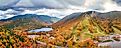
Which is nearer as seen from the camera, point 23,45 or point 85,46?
point 23,45

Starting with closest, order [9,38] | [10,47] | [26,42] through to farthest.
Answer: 1. [10,47]
2. [9,38]
3. [26,42]

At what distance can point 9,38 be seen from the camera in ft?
494

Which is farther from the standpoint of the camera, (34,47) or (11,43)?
(34,47)

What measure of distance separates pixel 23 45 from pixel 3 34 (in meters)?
11.8

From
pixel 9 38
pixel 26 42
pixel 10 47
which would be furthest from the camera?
pixel 26 42

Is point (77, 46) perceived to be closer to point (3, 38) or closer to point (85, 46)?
point (85, 46)

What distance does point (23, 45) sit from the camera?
153 metres

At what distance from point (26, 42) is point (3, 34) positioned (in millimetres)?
12621

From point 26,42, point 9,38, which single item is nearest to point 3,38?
point 9,38

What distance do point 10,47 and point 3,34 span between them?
56.3 feet

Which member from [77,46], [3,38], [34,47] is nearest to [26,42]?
[34,47]

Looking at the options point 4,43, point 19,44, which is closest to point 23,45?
point 19,44

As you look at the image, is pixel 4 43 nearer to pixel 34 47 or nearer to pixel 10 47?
pixel 10 47

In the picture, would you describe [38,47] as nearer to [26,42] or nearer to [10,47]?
[26,42]
